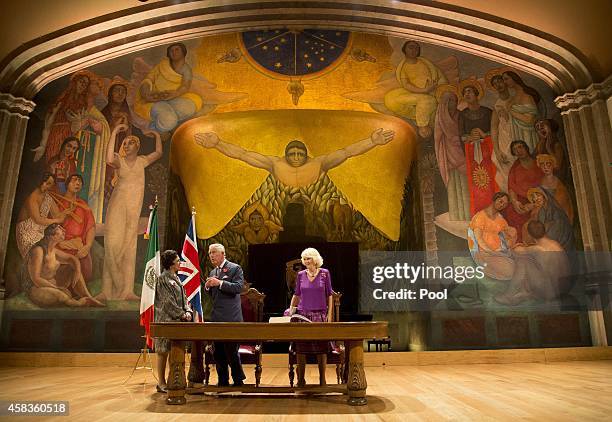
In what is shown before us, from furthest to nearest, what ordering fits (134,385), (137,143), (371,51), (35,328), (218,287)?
(371,51) → (137,143) → (35,328) → (134,385) → (218,287)

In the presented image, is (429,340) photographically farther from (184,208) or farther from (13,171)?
(13,171)

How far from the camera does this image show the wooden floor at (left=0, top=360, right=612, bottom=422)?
3354 mm

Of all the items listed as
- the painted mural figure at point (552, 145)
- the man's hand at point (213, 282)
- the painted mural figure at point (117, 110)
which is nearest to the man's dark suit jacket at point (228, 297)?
the man's hand at point (213, 282)

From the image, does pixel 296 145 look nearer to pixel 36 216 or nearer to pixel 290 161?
pixel 290 161

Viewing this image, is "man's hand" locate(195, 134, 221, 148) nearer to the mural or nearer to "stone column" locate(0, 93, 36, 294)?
the mural

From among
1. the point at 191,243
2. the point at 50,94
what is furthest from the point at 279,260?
the point at 50,94

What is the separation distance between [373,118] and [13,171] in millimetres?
7001

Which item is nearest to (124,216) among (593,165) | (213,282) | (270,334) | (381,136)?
(381,136)

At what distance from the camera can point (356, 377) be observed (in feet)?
12.9

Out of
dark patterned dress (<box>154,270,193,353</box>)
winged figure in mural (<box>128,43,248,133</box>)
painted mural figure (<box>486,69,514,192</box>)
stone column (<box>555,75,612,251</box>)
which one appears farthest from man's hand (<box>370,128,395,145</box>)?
dark patterned dress (<box>154,270,193,353</box>)

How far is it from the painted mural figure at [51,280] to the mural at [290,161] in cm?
2

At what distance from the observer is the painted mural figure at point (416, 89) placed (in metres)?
9.99

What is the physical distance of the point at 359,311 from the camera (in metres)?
9.99

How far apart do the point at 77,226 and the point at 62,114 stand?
2326 millimetres
